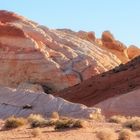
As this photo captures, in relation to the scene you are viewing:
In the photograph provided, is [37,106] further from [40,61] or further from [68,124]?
[40,61]

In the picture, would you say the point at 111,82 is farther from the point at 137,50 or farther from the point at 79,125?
the point at 137,50

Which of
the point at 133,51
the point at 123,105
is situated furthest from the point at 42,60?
the point at 123,105

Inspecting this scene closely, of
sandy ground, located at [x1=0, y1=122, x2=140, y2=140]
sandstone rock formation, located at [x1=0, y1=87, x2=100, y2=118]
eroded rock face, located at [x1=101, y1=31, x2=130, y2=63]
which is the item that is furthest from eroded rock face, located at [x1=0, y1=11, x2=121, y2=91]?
sandy ground, located at [x1=0, y1=122, x2=140, y2=140]

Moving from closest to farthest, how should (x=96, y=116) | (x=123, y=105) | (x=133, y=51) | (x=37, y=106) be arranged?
(x=96, y=116) → (x=37, y=106) → (x=123, y=105) → (x=133, y=51)

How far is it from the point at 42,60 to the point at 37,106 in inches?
1808

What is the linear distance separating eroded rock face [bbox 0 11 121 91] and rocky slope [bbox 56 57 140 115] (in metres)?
22.3

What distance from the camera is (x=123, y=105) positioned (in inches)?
1475

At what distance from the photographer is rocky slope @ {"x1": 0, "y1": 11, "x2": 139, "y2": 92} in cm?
7038

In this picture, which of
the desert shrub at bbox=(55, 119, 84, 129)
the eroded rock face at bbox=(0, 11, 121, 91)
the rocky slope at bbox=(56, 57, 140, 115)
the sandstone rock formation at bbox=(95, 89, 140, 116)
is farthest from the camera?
the eroded rock face at bbox=(0, 11, 121, 91)

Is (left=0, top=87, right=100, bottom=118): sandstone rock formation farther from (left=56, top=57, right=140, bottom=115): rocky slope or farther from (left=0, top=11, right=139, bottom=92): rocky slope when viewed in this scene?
(left=0, top=11, right=139, bottom=92): rocky slope

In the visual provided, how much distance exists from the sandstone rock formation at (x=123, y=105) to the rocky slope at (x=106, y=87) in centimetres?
199

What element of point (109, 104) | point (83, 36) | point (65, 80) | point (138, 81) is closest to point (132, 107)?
point (109, 104)

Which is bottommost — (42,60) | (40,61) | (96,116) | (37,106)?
(96,116)

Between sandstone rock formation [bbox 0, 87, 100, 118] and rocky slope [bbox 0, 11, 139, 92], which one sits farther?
rocky slope [bbox 0, 11, 139, 92]
